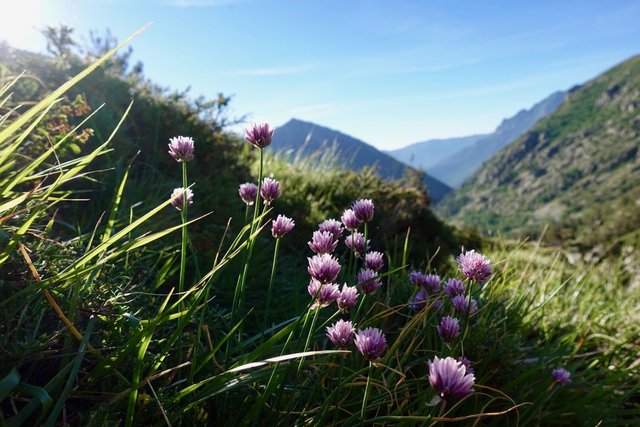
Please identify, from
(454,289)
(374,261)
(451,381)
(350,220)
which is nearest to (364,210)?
(350,220)

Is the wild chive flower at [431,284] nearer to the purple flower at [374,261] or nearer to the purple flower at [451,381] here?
the purple flower at [374,261]

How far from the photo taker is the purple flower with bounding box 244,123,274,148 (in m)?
1.92

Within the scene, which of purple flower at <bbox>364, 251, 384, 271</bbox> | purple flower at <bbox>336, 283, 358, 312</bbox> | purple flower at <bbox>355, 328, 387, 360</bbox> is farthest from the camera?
purple flower at <bbox>364, 251, 384, 271</bbox>

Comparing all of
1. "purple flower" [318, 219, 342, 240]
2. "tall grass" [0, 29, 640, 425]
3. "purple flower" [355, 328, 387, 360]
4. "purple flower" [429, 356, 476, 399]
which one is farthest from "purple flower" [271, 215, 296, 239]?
"purple flower" [429, 356, 476, 399]

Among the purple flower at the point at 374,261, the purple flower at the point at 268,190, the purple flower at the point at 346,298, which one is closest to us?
Result: the purple flower at the point at 346,298

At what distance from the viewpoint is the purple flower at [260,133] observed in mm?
1924

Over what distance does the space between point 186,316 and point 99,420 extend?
387mm

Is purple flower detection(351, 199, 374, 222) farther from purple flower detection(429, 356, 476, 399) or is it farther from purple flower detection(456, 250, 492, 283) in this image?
purple flower detection(429, 356, 476, 399)

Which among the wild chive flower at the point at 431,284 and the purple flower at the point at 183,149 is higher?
the purple flower at the point at 183,149

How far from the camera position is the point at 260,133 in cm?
193

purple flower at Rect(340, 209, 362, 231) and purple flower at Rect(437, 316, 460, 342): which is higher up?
purple flower at Rect(340, 209, 362, 231)

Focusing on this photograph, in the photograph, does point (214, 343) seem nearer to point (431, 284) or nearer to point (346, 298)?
point (346, 298)

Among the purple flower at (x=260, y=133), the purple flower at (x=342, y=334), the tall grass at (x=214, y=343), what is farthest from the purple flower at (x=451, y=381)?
the purple flower at (x=260, y=133)

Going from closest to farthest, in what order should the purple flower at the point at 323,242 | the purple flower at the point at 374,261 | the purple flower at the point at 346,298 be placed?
1. the purple flower at the point at 346,298
2. the purple flower at the point at 323,242
3. the purple flower at the point at 374,261
